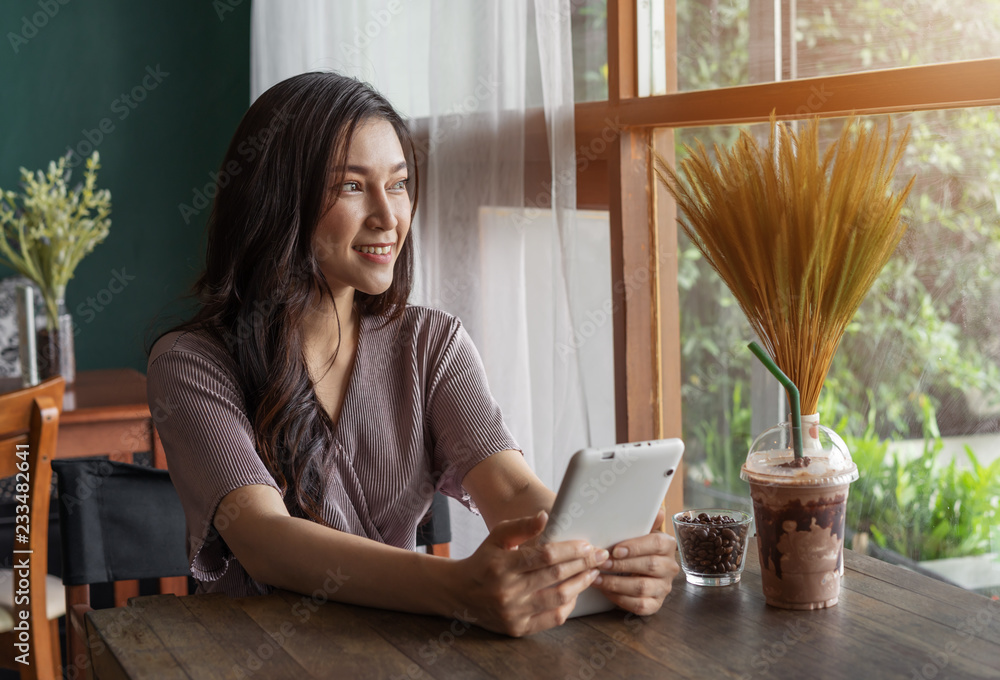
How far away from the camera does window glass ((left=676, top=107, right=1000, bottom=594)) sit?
4.54ft

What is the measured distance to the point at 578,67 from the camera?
1987mm

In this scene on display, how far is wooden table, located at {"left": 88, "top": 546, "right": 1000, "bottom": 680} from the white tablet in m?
0.09

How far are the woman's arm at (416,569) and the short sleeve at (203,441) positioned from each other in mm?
30

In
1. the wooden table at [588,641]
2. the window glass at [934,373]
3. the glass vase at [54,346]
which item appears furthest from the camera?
the glass vase at [54,346]

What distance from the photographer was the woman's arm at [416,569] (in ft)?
3.34

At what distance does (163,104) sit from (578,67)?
6.78ft

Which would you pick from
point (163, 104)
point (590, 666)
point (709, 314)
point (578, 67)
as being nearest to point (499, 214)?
point (578, 67)

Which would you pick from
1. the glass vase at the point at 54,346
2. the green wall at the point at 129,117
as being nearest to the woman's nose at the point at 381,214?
the glass vase at the point at 54,346

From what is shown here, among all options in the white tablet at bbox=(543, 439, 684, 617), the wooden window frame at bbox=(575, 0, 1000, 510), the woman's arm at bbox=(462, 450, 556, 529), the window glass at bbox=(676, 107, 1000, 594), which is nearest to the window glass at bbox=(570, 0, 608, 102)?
the wooden window frame at bbox=(575, 0, 1000, 510)

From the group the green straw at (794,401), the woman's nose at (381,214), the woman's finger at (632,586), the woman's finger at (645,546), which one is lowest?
the woman's finger at (632,586)

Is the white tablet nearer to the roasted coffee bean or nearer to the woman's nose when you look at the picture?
the roasted coffee bean

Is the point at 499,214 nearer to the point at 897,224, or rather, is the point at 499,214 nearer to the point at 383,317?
the point at 383,317

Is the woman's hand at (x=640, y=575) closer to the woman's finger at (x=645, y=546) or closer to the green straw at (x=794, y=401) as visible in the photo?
the woman's finger at (x=645, y=546)

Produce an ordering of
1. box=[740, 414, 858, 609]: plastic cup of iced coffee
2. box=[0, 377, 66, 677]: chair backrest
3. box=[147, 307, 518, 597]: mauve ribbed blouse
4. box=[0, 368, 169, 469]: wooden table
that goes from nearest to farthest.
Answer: box=[740, 414, 858, 609]: plastic cup of iced coffee, box=[147, 307, 518, 597]: mauve ribbed blouse, box=[0, 377, 66, 677]: chair backrest, box=[0, 368, 169, 469]: wooden table
